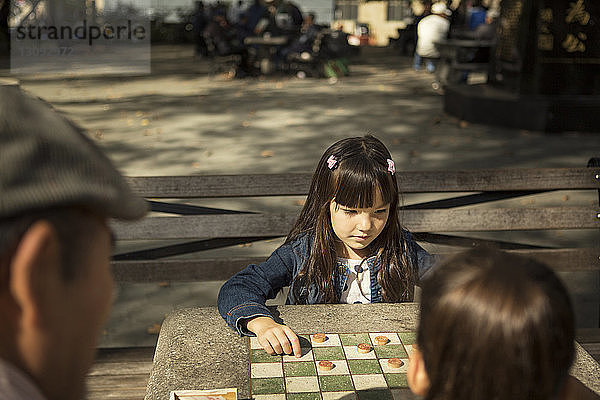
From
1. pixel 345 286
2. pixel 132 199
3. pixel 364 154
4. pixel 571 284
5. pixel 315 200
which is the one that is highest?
pixel 132 199

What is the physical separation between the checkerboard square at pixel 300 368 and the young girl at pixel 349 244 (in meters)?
0.51

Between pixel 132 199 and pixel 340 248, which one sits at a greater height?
pixel 132 199

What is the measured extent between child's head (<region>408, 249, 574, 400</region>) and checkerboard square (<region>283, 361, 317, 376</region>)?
725 mm

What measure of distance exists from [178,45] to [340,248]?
93.3ft


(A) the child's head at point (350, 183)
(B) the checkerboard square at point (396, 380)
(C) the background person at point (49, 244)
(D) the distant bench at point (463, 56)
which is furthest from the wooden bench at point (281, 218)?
(D) the distant bench at point (463, 56)

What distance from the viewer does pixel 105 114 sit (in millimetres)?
12125

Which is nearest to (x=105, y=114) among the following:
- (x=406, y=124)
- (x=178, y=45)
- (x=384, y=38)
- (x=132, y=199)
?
(x=406, y=124)

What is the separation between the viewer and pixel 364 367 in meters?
1.85

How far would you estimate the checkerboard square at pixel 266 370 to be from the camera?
1.80 meters

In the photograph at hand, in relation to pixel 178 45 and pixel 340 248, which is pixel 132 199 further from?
pixel 178 45

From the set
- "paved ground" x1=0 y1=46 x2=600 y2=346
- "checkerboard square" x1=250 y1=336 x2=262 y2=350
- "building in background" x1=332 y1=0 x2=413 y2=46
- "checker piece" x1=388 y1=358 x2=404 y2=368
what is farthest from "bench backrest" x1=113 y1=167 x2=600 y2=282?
"building in background" x1=332 y1=0 x2=413 y2=46

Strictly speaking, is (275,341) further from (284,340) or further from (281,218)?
(281,218)

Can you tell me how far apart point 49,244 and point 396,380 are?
126 cm

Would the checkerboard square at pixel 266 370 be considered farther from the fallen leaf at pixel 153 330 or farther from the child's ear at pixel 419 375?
the fallen leaf at pixel 153 330
